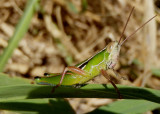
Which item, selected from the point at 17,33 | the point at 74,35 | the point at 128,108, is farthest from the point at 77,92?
the point at 74,35

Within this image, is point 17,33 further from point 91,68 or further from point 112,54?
point 112,54

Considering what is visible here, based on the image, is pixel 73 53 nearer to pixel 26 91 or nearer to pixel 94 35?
pixel 94 35

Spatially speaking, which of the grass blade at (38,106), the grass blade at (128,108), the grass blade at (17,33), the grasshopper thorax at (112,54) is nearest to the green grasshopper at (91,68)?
the grasshopper thorax at (112,54)

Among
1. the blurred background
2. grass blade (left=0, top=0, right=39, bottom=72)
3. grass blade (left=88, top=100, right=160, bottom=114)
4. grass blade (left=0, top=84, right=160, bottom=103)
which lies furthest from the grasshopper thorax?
the blurred background

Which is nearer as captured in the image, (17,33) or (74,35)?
(17,33)

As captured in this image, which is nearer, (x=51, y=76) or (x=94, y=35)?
(x=51, y=76)

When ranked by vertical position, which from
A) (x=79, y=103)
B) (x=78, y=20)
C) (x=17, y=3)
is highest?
(x=17, y=3)

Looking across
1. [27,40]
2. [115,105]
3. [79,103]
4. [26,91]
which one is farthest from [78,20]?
[26,91]

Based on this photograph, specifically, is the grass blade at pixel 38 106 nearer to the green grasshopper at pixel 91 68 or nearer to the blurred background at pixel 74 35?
the green grasshopper at pixel 91 68
